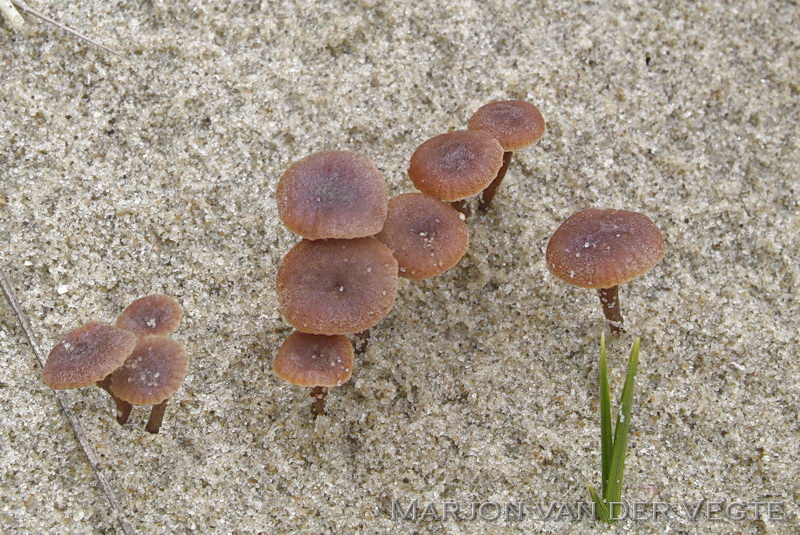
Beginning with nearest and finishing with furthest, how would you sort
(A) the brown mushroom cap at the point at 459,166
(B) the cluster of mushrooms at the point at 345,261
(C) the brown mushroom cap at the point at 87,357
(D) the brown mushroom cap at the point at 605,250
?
(C) the brown mushroom cap at the point at 87,357, (B) the cluster of mushrooms at the point at 345,261, (D) the brown mushroom cap at the point at 605,250, (A) the brown mushroom cap at the point at 459,166

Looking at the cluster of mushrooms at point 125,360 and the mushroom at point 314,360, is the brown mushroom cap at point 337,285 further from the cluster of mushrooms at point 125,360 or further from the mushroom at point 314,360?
the cluster of mushrooms at point 125,360

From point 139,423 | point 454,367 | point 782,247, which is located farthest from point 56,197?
point 782,247

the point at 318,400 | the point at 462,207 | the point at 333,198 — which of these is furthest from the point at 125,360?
the point at 462,207

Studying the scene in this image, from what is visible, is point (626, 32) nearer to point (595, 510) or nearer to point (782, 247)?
point (782, 247)

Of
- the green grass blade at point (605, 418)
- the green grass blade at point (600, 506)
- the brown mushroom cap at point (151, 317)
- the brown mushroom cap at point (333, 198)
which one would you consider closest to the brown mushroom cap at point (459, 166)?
the brown mushroom cap at point (333, 198)

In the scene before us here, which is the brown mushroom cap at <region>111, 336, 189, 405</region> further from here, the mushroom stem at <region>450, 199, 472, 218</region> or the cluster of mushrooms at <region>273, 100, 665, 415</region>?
the mushroom stem at <region>450, 199, 472, 218</region>

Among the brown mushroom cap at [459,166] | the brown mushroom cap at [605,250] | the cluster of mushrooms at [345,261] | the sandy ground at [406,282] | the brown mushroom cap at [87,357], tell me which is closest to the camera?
the brown mushroom cap at [87,357]
